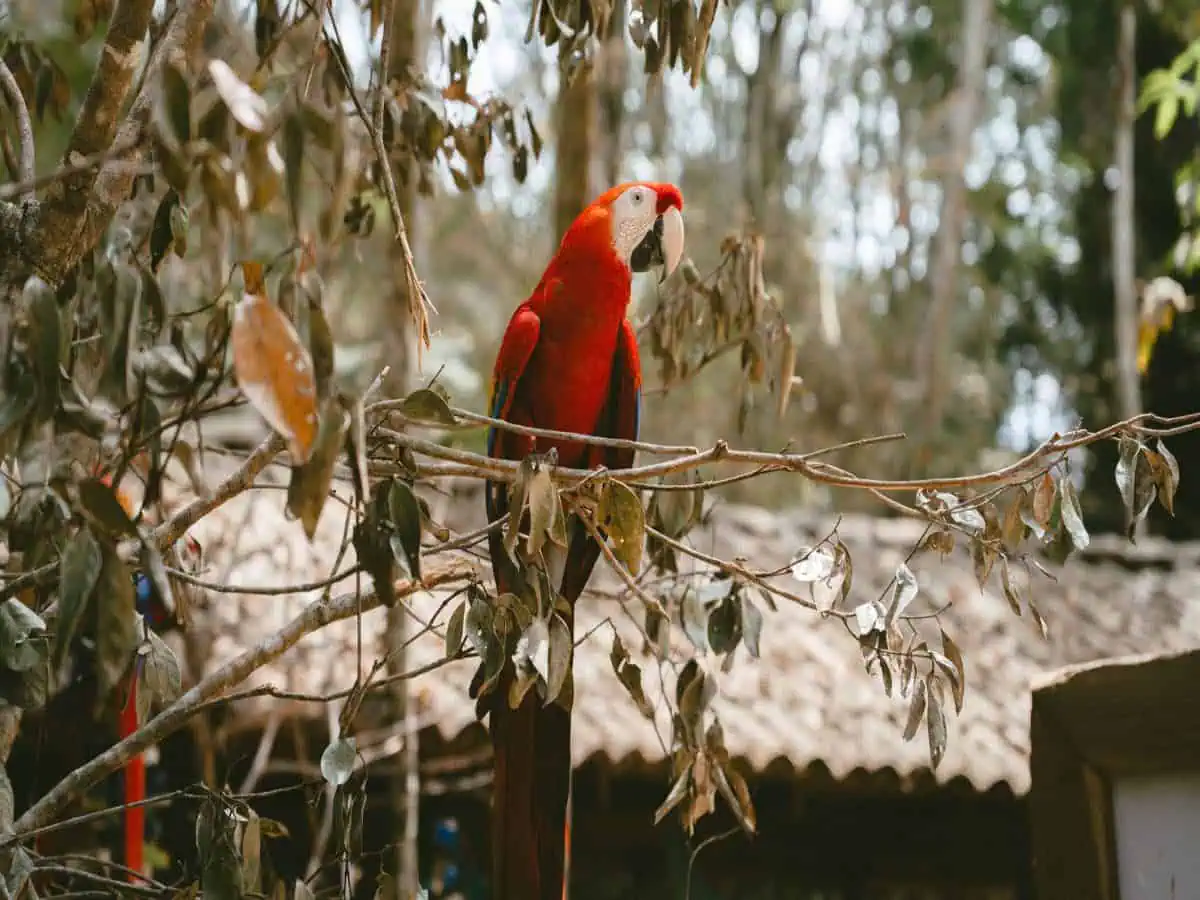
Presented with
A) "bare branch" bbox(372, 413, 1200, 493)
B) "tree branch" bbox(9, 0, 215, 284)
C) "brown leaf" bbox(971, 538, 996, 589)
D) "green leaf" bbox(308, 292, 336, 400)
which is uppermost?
"tree branch" bbox(9, 0, 215, 284)

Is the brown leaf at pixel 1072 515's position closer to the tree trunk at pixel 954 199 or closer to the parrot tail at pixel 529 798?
the parrot tail at pixel 529 798

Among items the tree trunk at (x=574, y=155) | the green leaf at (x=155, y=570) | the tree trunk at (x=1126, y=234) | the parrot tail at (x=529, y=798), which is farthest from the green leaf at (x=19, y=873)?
the tree trunk at (x=1126, y=234)

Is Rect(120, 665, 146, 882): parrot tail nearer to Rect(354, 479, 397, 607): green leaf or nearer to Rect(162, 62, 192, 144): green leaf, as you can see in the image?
Rect(354, 479, 397, 607): green leaf

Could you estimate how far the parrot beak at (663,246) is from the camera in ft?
8.91

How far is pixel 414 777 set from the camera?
129 inches

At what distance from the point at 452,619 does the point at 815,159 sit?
396 inches

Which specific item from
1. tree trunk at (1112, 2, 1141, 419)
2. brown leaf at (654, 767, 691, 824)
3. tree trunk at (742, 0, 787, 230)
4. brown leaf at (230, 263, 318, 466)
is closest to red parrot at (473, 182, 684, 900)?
brown leaf at (654, 767, 691, 824)

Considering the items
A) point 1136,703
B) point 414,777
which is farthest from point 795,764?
point 1136,703

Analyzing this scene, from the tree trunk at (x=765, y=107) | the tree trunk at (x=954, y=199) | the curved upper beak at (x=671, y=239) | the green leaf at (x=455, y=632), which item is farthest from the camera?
the tree trunk at (x=765, y=107)

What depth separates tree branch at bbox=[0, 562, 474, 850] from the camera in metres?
1.44

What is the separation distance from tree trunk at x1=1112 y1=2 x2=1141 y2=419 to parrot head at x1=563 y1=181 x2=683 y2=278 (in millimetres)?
5482

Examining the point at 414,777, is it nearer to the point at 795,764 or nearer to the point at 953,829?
the point at 795,764

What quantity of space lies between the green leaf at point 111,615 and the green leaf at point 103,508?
3 cm

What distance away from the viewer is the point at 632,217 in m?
2.70
